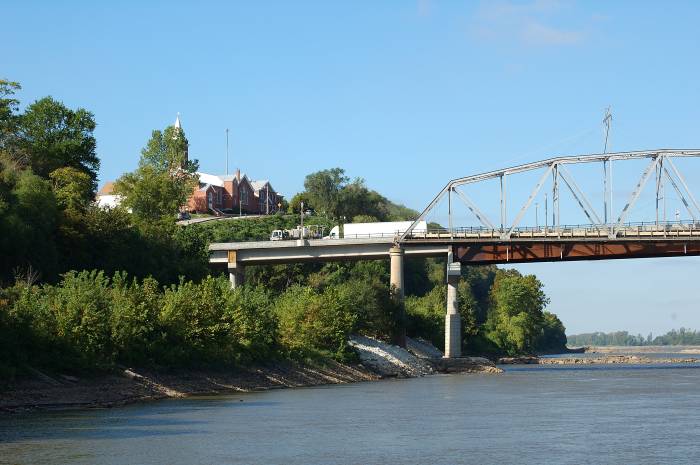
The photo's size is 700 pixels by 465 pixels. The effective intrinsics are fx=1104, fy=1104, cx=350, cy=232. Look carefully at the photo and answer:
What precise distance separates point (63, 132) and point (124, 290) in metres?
68.1

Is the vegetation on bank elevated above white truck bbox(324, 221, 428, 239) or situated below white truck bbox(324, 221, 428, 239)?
below

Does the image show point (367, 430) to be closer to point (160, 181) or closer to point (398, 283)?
point (398, 283)

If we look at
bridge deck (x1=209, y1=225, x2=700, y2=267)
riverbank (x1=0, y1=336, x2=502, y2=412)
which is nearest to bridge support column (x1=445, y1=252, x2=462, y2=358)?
A: bridge deck (x1=209, y1=225, x2=700, y2=267)

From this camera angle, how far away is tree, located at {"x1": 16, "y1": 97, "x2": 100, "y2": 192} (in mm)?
134125

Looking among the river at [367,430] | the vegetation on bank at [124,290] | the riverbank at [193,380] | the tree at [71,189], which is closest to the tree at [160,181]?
the vegetation on bank at [124,290]

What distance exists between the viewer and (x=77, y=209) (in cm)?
10450

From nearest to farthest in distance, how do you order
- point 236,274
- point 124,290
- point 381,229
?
point 124,290 → point 381,229 → point 236,274

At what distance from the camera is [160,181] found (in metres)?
152

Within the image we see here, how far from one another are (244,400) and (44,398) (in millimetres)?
13740

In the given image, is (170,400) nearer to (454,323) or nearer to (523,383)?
(523,383)

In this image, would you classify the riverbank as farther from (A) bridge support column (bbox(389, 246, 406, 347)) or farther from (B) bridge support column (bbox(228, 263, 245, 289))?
(B) bridge support column (bbox(228, 263, 245, 289))

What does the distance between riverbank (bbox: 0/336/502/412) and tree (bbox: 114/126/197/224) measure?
32.3m

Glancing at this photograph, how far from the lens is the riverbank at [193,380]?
61656 mm

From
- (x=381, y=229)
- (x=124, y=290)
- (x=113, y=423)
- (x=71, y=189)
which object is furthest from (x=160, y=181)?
(x=113, y=423)
